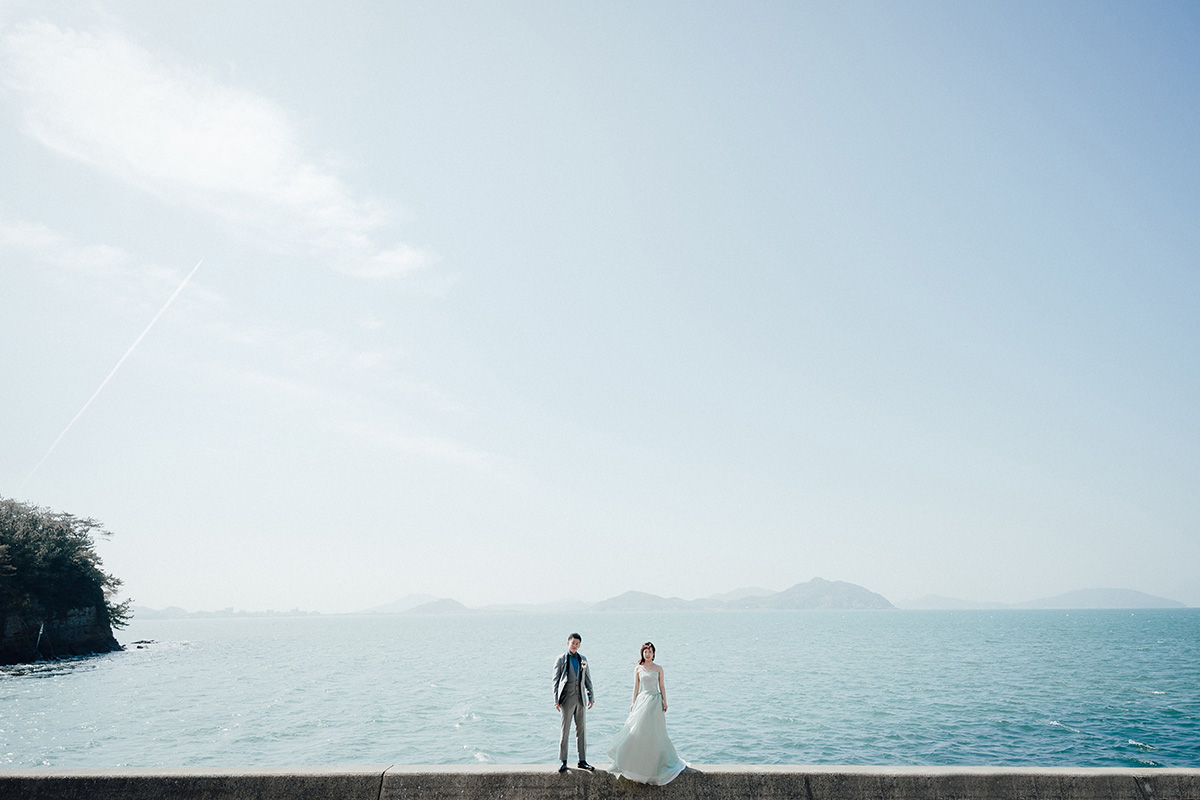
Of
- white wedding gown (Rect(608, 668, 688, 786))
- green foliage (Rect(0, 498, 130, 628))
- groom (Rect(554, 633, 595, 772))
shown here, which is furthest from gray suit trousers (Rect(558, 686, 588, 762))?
green foliage (Rect(0, 498, 130, 628))

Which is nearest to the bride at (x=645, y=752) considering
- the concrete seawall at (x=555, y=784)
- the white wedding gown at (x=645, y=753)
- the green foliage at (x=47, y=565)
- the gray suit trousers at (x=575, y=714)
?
the white wedding gown at (x=645, y=753)

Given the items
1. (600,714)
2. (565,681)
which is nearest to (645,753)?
(565,681)

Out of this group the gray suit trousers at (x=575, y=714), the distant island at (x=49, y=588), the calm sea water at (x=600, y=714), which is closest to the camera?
the gray suit trousers at (x=575, y=714)

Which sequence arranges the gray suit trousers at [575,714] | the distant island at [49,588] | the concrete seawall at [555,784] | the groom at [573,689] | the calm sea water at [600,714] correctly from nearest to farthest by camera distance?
the concrete seawall at [555,784] → the gray suit trousers at [575,714] → the groom at [573,689] → the calm sea water at [600,714] → the distant island at [49,588]

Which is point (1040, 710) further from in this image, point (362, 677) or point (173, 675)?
point (173, 675)

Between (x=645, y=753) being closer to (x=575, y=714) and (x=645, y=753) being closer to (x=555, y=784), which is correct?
(x=555, y=784)

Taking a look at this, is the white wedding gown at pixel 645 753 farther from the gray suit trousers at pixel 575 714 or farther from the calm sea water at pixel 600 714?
the calm sea water at pixel 600 714

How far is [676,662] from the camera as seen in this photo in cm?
6538

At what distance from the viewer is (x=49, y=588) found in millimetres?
55375

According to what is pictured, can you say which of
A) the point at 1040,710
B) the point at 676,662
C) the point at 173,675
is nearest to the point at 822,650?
the point at 676,662

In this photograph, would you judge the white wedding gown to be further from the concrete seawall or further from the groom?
the groom

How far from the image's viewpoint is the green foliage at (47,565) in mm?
51500

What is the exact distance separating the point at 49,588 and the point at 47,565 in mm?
2523

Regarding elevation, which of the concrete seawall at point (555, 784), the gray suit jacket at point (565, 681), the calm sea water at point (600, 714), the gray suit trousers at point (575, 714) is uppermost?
the gray suit jacket at point (565, 681)
